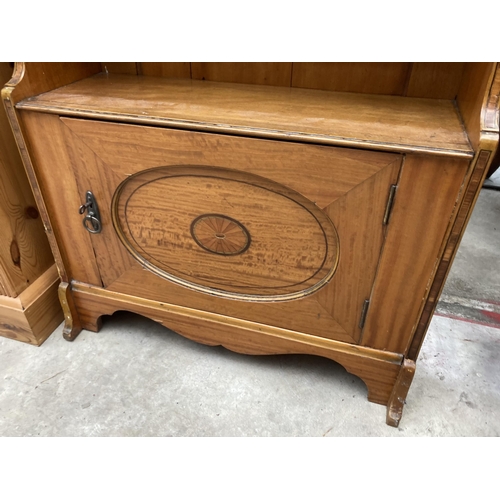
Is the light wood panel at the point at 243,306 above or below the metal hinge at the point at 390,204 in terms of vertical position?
below

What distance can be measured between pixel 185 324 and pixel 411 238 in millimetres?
709

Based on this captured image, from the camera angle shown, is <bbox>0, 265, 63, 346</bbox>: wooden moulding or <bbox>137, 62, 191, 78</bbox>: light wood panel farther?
<bbox>0, 265, 63, 346</bbox>: wooden moulding

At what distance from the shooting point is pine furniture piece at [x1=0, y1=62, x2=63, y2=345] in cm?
120

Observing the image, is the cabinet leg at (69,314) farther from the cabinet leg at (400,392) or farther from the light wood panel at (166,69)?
the cabinet leg at (400,392)

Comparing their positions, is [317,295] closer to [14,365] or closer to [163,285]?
[163,285]

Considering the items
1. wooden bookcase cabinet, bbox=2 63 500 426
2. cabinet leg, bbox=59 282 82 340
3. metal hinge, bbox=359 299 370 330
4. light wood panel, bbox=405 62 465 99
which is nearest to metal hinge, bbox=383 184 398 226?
wooden bookcase cabinet, bbox=2 63 500 426

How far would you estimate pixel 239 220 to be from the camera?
3.25 feet

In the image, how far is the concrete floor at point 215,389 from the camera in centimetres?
114

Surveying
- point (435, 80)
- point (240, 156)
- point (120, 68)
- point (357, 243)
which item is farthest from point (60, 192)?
point (435, 80)

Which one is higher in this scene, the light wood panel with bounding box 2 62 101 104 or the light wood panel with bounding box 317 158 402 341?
the light wood panel with bounding box 2 62 101 104

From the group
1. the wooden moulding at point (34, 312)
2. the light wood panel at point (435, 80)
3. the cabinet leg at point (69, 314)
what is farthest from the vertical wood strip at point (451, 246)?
the wooden moulding at point (34, 312)

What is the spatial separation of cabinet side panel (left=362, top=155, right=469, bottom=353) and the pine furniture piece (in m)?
1.05

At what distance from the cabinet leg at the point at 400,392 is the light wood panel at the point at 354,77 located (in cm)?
71

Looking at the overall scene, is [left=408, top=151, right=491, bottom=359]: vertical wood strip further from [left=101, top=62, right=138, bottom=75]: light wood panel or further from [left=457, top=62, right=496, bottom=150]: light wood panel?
[left=101, top=62, right=138, bottom=75]: light wood panel
